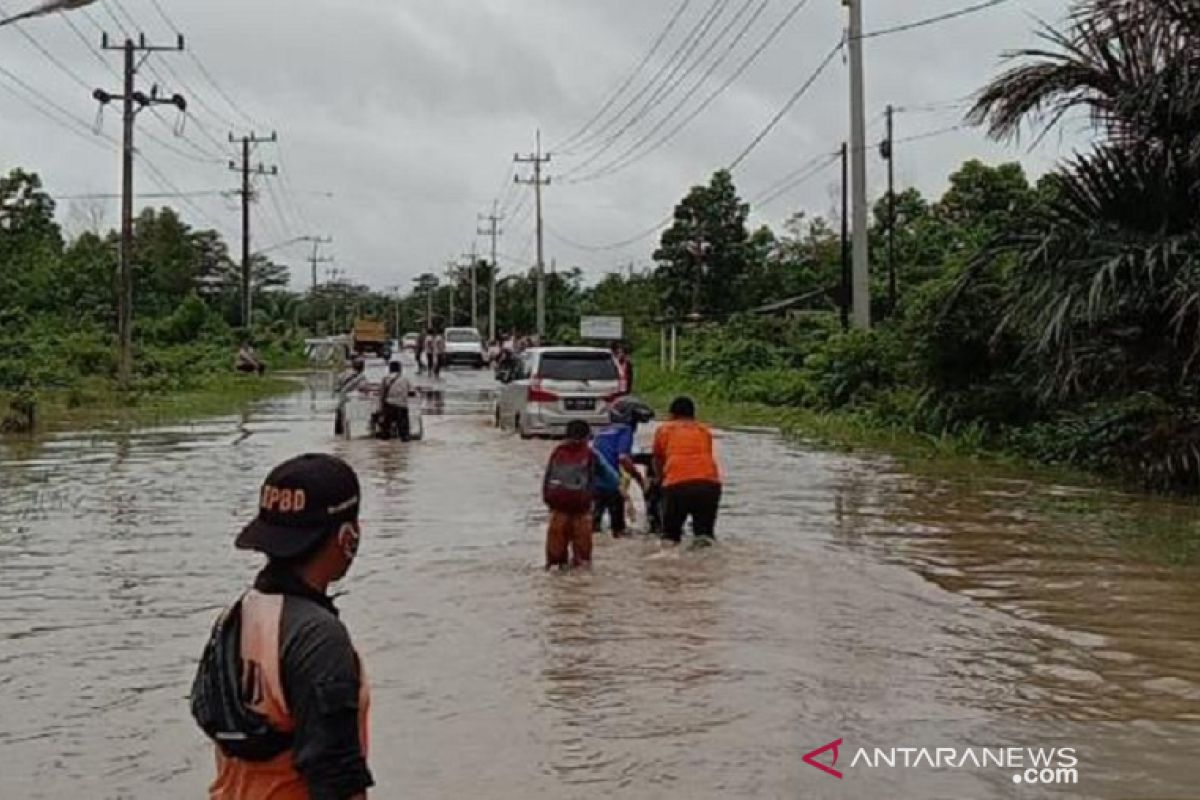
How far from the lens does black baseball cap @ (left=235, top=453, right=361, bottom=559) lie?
3635mm

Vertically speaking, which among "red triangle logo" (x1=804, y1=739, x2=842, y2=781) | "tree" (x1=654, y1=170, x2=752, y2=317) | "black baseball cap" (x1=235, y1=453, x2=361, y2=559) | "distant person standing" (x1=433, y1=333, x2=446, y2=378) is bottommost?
"red triangle logo" (x1=804, y1=739, x2=842, y2=781)

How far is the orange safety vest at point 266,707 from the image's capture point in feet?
11.6

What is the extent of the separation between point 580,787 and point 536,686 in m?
1.97

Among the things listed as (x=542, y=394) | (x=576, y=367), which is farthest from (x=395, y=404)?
(x=576, y=367)

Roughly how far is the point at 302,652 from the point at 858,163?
30939 mm

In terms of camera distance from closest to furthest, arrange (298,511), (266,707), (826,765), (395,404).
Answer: (266,707) < (298,511) < (826,765) < (395,404)

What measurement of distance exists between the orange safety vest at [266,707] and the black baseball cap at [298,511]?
0.11 meters

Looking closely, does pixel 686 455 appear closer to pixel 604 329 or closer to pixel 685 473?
pixel 685 473

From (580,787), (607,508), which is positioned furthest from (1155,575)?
(580,787)

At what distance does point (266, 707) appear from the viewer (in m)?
3.53

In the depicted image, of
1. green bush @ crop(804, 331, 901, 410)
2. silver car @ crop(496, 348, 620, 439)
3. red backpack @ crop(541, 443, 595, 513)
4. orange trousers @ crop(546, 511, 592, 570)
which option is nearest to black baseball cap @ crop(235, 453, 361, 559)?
red backpack @ crop(541, 443, 595, 513)

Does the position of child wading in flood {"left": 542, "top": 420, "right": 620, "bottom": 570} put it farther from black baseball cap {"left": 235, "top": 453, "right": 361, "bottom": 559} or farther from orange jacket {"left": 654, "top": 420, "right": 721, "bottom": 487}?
black baseball cap {"left": 235, "top": 453, "right": 361, "bottom": 559}

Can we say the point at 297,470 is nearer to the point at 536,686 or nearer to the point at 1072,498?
the point at 536,686

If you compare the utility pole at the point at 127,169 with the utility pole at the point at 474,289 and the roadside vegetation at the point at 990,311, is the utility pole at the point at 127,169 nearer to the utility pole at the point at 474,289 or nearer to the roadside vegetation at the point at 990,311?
the roadside vegetation at the point at 990,311
